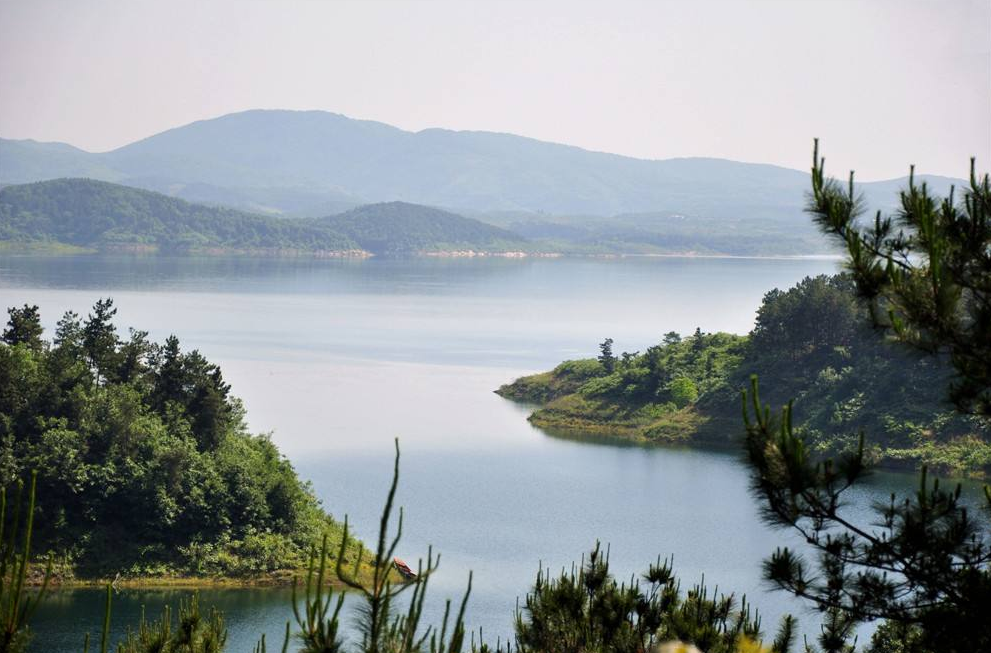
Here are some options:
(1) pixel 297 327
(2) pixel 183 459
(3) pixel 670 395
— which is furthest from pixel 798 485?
(1) pixel 297 327

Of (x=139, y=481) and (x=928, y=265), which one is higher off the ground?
(x=928, y=265)

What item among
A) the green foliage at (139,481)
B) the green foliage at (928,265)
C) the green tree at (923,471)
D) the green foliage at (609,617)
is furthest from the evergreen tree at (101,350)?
the green foliage at (928,265)

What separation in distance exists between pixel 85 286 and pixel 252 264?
5871 centimetres

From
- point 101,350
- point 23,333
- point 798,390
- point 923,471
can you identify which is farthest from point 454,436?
point 923,471

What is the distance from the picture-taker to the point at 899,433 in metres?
39.1

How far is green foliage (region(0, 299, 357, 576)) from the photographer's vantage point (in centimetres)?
2453

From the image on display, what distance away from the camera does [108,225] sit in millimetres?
189250

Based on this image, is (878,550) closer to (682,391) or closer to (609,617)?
(609,617)

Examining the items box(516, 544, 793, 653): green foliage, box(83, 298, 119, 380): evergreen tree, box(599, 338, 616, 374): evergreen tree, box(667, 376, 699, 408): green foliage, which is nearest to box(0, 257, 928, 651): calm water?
box(599, 338, 616, 374): evergreen tree

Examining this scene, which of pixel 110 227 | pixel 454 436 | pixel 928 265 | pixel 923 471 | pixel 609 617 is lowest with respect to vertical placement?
pixel 454 436

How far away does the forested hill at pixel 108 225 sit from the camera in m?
184

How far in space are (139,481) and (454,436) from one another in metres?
18.8

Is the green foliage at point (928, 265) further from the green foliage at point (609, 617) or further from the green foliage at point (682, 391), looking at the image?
the green foliage at point (682, 391)

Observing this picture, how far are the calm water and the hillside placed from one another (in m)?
2.28
